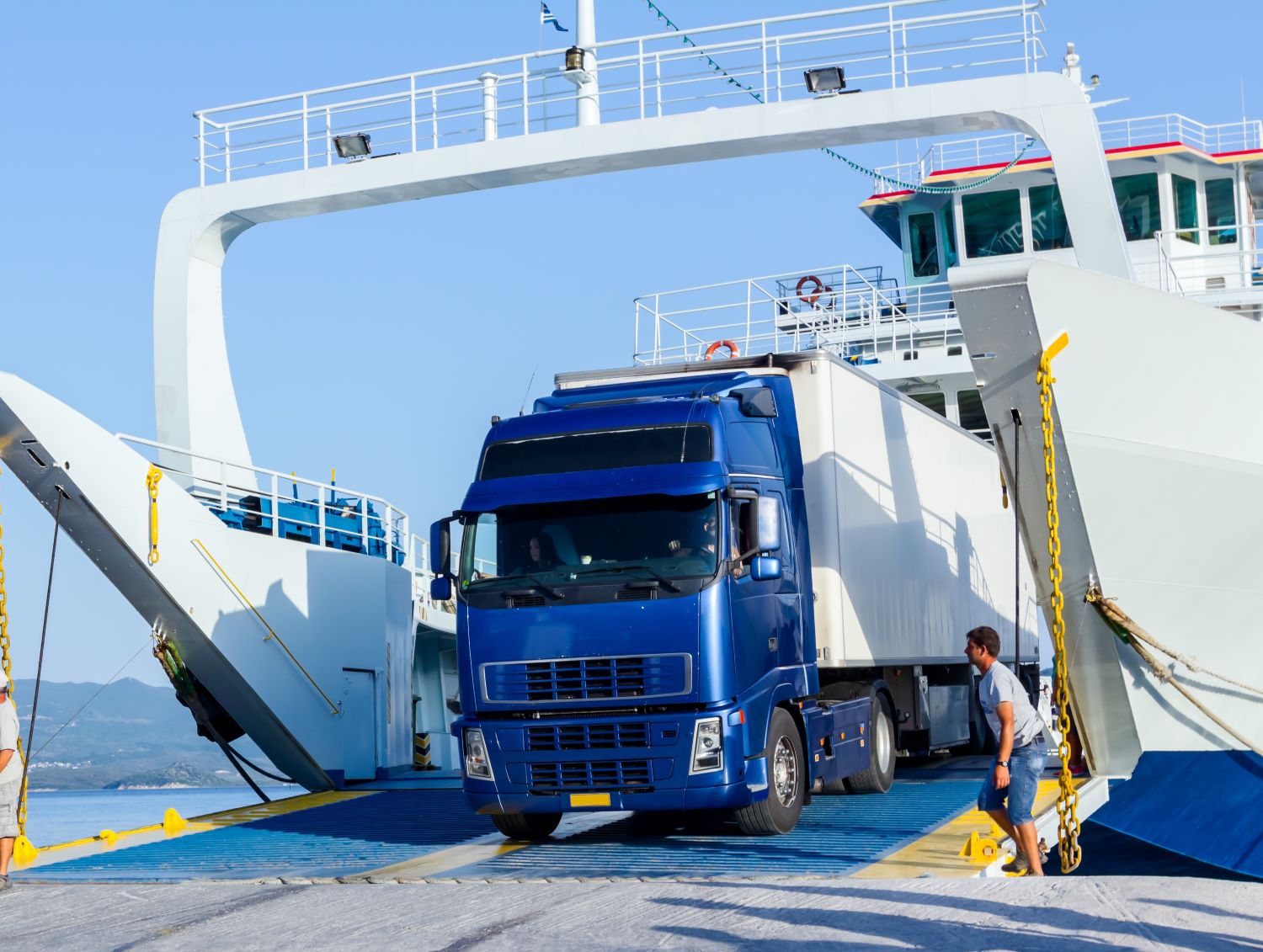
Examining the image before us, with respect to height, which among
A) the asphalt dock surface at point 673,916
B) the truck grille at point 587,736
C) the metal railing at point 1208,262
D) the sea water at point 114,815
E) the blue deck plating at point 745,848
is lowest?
the sea water at point 114,815

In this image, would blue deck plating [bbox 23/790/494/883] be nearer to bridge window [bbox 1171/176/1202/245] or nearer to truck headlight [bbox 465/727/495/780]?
truck headlight [bbox 465/727/495/780]

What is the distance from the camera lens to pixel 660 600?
962 centimetres

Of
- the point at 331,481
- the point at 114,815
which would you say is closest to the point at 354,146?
the point at 331,481

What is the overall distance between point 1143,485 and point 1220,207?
11.7m

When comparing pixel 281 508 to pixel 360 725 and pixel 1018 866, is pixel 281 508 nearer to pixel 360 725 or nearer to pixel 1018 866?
pixel 360 725

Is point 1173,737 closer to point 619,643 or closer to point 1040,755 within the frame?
point 1040,755

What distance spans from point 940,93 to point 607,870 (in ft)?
26.9

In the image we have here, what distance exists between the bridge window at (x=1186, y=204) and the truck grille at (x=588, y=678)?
1350cm

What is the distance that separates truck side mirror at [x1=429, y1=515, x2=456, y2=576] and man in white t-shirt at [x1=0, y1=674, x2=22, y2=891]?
288 centimetres

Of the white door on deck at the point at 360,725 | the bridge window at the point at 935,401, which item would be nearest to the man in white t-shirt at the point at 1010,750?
the white door on deck at the point at 360,725

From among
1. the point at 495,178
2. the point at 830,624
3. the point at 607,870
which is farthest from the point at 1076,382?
the point at 495,178

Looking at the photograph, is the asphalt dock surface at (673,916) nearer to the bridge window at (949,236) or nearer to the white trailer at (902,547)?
the white trailer at (902,547)

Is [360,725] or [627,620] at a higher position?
[627,620]

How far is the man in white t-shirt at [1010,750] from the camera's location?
8.23m
